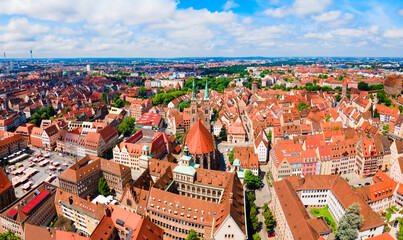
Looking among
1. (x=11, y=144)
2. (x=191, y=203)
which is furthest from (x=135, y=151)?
(x=11, y=144)

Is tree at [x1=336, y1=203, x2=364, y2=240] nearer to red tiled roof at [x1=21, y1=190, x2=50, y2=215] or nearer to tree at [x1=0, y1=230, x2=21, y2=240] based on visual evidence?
red tiled roof at [x1=21, y1=190, x2=50, y2=215]

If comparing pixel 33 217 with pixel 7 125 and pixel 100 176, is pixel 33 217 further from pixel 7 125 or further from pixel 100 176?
pixel 7 125

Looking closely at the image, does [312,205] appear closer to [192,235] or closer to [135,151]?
[192,235]

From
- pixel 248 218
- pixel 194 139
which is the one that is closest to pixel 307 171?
pixel 248 218

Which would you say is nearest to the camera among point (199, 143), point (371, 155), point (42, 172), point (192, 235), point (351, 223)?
point (192, 235)

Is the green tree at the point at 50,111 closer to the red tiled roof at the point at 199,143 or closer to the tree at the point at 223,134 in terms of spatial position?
the tree at the point at 223,134
